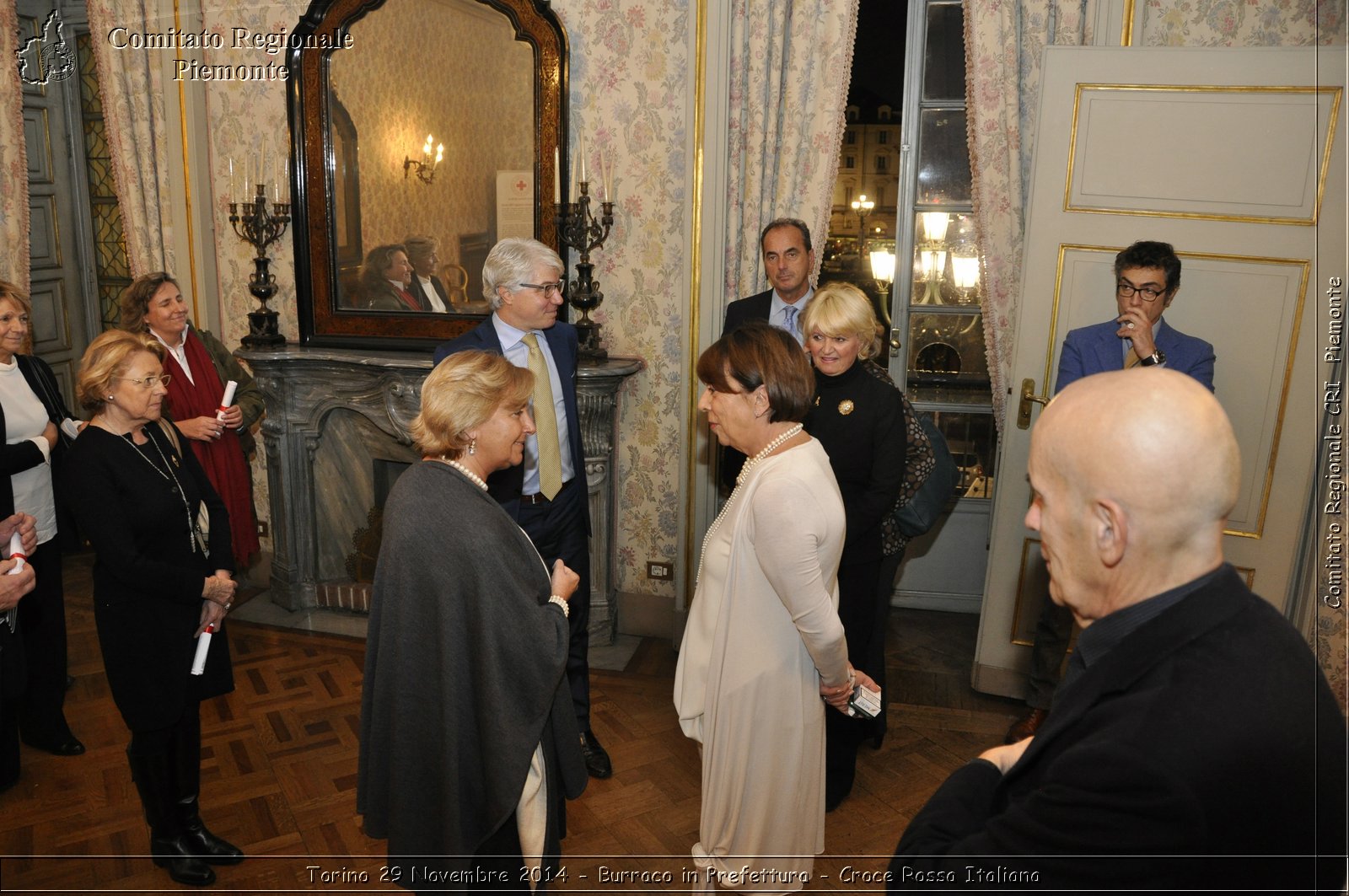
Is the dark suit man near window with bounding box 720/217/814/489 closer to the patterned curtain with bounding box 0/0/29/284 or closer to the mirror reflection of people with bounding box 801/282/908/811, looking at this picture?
the mirror reflection of people with bounding box 801/282/908/811

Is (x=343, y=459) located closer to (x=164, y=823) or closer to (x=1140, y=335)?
(x=164, y=823)

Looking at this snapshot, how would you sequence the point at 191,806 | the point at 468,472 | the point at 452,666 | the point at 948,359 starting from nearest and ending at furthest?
the point at 452,666
the point at 468,472
the point at 191,806
the point at 948,359

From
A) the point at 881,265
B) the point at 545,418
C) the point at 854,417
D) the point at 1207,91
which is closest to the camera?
the point at 854,417

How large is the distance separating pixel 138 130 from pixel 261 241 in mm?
1035

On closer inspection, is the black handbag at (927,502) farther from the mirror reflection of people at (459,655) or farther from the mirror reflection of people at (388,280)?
the mirror reflection of people at (388,280)

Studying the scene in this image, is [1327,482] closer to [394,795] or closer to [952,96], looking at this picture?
[952,96]

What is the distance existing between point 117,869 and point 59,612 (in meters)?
1.13

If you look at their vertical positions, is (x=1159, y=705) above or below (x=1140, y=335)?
below

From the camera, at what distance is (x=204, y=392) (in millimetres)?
4121

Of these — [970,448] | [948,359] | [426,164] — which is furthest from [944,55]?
[426,164]

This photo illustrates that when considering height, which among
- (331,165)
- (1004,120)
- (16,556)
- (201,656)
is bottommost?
(201,656)

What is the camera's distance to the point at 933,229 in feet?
15.3

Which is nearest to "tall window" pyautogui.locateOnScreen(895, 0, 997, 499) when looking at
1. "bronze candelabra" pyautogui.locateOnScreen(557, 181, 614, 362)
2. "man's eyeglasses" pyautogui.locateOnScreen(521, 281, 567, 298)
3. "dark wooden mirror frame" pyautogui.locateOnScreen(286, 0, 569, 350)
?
"bronze candelabra" pyautogui.locateOnScreen(557, 181, 614, 362)

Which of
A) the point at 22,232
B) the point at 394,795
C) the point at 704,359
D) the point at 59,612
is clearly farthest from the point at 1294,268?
the point at 22,232
